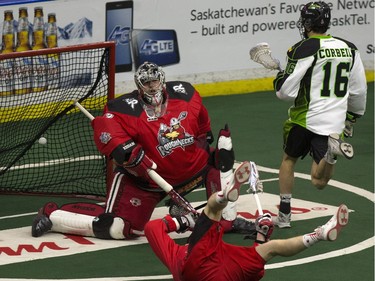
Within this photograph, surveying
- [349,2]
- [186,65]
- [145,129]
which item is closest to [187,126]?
[145,129]

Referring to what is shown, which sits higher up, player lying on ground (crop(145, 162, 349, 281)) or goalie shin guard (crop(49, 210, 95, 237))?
player lying on ground (crop(145, 162, 349, 281))

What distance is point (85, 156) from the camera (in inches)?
495

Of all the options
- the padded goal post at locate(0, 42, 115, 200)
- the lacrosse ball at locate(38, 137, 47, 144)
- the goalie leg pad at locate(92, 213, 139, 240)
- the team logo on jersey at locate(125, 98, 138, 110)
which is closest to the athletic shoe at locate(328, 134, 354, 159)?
the team logo on jersey at locate(125, 98, 138, 110)

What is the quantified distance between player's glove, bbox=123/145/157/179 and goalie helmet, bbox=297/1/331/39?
1709mm

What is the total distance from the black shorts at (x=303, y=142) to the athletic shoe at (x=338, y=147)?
0.86 ft

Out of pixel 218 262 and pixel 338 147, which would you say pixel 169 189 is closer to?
pixel 338 147

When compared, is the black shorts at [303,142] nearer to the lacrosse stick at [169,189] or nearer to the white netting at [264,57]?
the white netting at [264,57]

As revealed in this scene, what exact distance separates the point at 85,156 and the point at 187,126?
6.66 feet

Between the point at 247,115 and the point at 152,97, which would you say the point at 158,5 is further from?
the point at 152,97

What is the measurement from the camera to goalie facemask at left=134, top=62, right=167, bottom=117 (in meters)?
10.6

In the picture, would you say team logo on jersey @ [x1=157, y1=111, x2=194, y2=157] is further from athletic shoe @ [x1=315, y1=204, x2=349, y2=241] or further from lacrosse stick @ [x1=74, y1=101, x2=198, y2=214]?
athletic shoe @ [x1=315, y1=204, x2=349, y2=241]

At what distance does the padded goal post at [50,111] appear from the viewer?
11.8 m

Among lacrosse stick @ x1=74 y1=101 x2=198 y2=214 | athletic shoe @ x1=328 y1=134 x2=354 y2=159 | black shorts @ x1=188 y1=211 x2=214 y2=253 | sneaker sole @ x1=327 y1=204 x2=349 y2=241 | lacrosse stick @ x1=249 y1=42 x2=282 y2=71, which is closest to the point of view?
sneaker sole @ x1=327 y1=204 x2=349 y2=241

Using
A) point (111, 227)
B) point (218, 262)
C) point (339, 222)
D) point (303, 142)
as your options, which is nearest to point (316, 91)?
point (303, 142)
